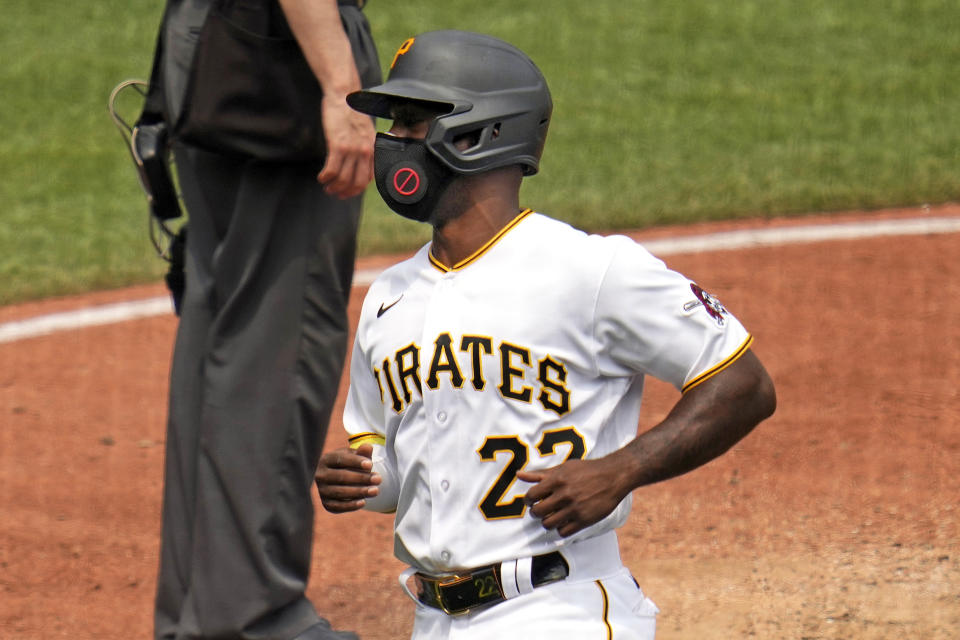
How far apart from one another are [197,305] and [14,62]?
824 centimetres

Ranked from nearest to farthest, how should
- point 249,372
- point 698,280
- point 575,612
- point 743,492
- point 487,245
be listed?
point 575,612 < point 487,245 < point 249,372 < point 743,492 < point 698,280

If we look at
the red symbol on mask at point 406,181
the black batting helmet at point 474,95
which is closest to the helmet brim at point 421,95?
the black batting helmet at point 474,95

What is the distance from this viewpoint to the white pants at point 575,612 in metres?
2.65

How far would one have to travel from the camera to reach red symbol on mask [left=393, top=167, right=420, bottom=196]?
2.72 m

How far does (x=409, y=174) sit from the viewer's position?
2.72 meters

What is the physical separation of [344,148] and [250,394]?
697 millimetres

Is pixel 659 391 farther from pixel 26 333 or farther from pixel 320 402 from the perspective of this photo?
Answer: pixel 26 333

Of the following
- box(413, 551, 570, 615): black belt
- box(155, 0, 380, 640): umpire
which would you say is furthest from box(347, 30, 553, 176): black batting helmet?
box(155, 0, 380, 640): umpire

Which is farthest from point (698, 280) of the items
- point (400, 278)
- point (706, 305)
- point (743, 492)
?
point (706, 305)

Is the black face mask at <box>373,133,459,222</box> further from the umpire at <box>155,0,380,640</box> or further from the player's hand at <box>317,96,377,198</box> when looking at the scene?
the umpire at <box>155,0,380,640</box>

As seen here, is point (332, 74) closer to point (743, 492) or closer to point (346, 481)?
point (346, 481)

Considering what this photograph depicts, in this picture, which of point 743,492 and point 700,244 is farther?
point 700,244

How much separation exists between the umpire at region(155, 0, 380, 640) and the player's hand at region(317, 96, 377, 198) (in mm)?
104

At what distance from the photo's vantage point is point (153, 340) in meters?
6.69
